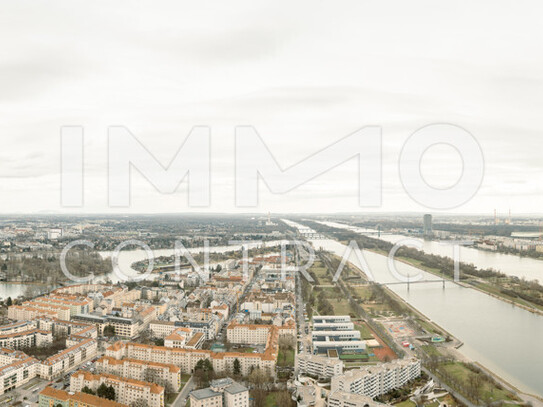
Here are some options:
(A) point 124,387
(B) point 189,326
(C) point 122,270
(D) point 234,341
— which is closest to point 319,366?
(D) point 234,341

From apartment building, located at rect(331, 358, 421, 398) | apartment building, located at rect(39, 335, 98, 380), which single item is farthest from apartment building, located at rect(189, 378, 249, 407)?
apartment building, located at rect(39, 335, 98, 380)

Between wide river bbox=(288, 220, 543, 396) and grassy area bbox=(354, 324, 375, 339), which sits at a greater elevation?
grassy area bbox=(354, 324, 375, 339)

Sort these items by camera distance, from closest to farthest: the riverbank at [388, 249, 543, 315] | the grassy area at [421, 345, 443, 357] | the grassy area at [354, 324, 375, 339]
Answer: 1. the grassy area at [421, 345, 443, 357]
2. the grassy area at [354, 324, 375, 339]
3. the riverbank at [388, 249, 543, 315]

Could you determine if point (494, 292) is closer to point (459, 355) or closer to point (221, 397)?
point (459, 355)

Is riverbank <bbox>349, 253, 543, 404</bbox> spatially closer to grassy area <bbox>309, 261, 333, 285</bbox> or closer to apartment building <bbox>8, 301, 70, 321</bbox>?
grassy area <bbox>309, 261, 333, 285</bbox>

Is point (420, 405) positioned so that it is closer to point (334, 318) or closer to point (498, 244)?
point (334, 318)

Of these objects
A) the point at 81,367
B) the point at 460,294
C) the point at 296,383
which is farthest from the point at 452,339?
the point at 81,367

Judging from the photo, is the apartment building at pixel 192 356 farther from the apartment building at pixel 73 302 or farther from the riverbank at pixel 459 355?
the apartment building at pixel 73 302
